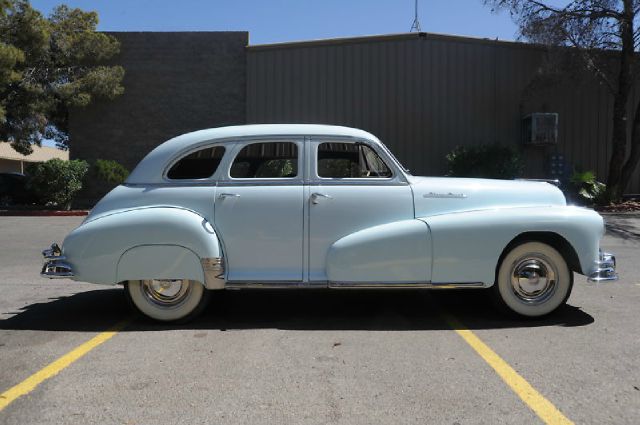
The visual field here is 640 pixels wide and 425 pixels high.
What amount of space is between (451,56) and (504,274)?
16190 mm

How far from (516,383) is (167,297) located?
3216mm

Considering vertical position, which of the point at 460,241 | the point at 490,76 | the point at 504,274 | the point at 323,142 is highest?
the point at 490,76

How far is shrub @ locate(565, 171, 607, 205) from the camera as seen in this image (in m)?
18.2

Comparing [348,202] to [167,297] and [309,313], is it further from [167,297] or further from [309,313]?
[167,297]

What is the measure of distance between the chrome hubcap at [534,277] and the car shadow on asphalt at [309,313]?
0.28 m

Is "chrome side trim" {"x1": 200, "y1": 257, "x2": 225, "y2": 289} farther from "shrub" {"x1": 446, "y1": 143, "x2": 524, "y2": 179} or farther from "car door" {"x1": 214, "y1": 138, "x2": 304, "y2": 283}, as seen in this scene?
"shrub" {"x1": 446, "y1": 143, "x2": 524, "y2": 179}

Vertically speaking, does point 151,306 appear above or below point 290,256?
below

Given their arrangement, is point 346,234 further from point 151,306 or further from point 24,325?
point 24,325

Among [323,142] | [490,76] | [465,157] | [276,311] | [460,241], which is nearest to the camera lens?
[460,241]

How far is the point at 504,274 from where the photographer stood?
5.20 meters

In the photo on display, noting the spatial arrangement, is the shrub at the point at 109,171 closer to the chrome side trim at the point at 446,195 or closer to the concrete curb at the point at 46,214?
the concrete curb at the point at 46,214

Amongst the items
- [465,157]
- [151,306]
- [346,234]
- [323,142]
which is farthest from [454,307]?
[465,157]

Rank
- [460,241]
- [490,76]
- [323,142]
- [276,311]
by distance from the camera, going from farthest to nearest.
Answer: [490,76] → [276,311] → [323,142] → [460,241]

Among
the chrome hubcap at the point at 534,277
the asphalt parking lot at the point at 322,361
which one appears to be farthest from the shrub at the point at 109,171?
the chrome hubcap at the point at 534,277
